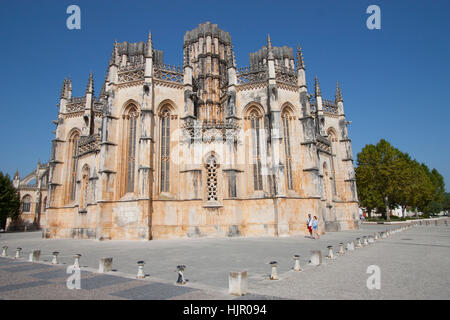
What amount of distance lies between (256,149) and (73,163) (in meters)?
20.4

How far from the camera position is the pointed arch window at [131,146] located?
78.7ft

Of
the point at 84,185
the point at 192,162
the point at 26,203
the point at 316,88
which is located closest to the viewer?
the point at 192,162

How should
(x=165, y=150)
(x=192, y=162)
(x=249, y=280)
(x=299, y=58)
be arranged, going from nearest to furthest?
(x=249, y=280)
(x=192, y=162)
(x=165, y=150)
(x=299, y=58)

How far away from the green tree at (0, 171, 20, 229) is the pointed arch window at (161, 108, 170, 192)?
1404 inches

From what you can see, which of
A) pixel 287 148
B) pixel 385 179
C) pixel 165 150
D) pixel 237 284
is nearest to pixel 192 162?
pixel 165 150

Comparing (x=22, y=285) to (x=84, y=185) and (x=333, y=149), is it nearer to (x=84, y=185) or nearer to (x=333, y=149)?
(x=84, y=185)

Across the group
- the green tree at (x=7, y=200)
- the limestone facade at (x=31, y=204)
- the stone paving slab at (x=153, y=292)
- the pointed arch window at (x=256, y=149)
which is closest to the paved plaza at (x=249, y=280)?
the stone paving slab at (x=153, y=292)

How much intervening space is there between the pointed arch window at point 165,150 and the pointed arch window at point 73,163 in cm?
1209

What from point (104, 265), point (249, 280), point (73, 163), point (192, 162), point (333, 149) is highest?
point (333, 149)

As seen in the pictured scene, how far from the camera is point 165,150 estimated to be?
2452 cm

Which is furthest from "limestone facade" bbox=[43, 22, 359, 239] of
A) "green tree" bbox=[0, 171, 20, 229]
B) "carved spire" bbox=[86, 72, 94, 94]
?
"green tree" bbox=[0, 171, 20, 229]

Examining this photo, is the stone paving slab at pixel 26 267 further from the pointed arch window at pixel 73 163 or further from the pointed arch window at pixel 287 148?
the pointed arch window at pixel 73 163
